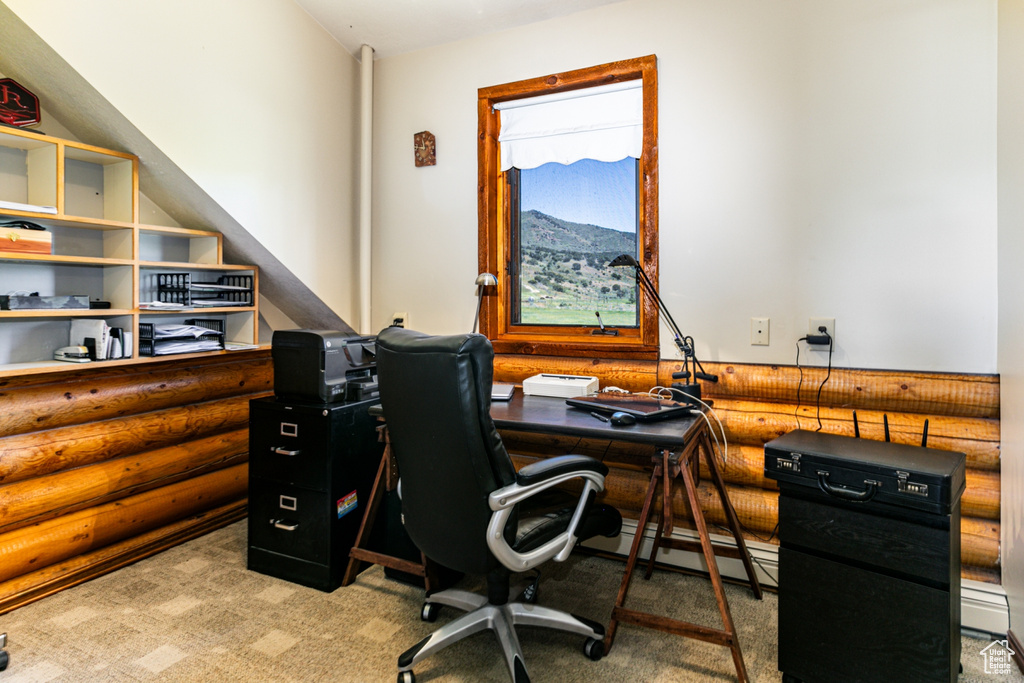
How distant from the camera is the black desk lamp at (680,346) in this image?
7.69 ft

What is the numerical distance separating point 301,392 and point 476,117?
178cm

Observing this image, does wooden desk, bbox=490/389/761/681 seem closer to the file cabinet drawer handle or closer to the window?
the window

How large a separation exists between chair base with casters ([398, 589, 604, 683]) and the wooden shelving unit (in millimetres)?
1813

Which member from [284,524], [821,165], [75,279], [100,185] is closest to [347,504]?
[284,524]

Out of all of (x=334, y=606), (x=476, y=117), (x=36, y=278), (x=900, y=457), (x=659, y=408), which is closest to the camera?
(x=900, y=457)

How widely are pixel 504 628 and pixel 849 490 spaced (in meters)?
1.16

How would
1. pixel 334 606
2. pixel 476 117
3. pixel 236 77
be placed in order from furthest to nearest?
pixel 476 117
pixel 236 77
pixel 334 606

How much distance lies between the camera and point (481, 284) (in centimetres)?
300

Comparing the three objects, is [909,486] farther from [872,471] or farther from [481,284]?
[481,284]

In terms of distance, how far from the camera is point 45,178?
2.33m

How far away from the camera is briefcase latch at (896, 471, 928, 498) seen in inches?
61.7

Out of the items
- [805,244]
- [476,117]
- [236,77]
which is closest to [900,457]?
[805,244]

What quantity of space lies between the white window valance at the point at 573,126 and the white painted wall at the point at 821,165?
0.47 ft

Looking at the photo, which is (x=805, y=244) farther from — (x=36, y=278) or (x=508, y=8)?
(x=36, y=278)
